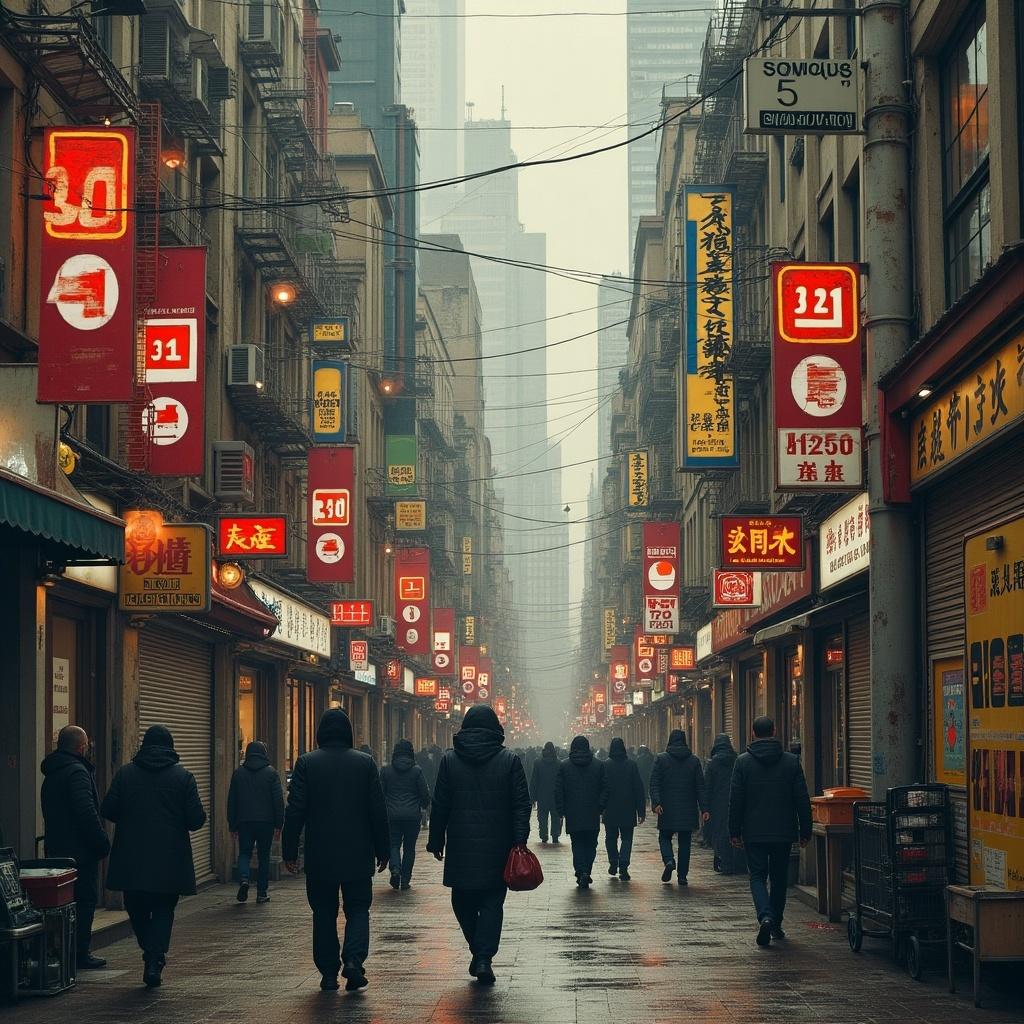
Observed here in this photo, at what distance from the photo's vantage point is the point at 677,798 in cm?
2308

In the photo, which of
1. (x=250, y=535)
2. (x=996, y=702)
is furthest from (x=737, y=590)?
(x=996, y=702)

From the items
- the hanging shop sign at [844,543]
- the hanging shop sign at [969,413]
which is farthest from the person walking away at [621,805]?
the hanging shop sign at [969,413]

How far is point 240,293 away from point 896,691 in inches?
729

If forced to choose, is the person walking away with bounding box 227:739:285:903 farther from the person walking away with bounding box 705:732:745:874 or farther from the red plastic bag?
the red plastic bag

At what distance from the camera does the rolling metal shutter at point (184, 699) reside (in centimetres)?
2089

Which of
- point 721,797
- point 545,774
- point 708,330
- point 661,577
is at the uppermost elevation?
point 708,330

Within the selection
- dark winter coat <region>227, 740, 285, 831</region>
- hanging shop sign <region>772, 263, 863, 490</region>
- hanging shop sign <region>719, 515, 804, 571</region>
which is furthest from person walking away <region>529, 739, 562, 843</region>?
Result: hanging shop sign <region>772, 263, 863, 490</region>

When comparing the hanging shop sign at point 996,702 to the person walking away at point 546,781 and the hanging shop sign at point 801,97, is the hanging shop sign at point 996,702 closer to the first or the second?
the hanging shop sign at point 801,97

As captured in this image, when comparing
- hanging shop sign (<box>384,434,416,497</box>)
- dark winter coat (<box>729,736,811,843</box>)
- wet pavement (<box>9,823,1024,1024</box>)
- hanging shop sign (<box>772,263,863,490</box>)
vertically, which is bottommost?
wet pavement (<box>9,823,1024,1024</box>)

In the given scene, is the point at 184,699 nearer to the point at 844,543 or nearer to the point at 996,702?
the point at 844,543

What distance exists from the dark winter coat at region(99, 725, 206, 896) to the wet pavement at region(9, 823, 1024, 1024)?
2.62 feet

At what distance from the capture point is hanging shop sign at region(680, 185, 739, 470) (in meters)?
27.7

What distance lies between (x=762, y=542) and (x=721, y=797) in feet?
14.7

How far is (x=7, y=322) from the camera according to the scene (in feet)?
48.9
